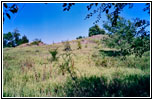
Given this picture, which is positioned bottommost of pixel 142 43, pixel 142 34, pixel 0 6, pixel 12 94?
pixel 12 94

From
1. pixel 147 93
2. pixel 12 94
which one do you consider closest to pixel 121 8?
pixel 147 93

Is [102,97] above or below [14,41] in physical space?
below

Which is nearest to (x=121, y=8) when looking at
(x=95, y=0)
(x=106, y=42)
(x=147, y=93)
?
(x=95, y=0)

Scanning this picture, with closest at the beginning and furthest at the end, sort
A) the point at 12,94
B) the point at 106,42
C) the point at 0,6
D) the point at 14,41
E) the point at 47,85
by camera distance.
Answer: the point at 0,6 → the point at 12,94 → the point at 47,85 → the point at 106,42 → the point at 14,41

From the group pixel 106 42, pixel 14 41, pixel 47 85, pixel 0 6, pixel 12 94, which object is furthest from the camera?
pixel 14 41

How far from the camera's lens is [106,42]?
36.1 ft

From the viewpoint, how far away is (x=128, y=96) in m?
2.78

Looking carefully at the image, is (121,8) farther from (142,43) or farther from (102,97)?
(102,97)

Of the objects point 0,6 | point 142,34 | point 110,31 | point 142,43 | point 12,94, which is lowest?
point 12,94

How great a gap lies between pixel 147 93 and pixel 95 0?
6.47 ft

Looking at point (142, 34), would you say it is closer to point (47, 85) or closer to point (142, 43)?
point (142, 43)

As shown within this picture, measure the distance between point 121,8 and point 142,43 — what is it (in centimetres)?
97

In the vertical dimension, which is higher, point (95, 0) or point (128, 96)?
point (95, 0)

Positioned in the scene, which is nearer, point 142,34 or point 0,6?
point 0,6
